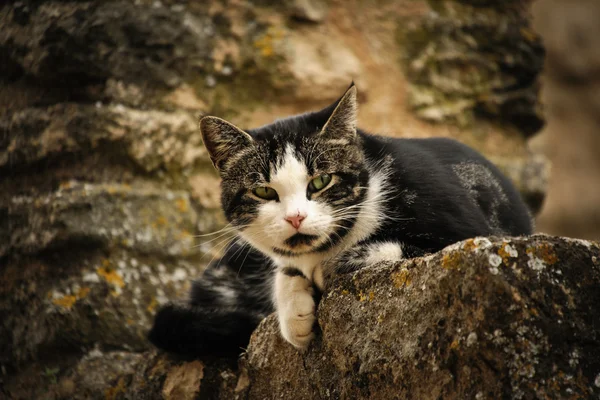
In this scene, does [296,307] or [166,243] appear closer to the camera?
[296,307]

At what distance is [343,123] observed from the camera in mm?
2480

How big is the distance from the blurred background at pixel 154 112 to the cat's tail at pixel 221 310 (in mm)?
346

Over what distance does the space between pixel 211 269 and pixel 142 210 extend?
2.64ft

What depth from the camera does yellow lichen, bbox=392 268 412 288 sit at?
175 centimetres

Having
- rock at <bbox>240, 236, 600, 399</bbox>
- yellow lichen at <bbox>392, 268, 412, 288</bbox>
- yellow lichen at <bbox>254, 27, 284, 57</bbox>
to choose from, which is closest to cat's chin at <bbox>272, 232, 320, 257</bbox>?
rock at <bbox>240, 236, 600, 399</bbox>

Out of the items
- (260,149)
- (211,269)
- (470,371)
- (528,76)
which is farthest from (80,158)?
(528,76)

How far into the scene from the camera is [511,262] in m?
1.48

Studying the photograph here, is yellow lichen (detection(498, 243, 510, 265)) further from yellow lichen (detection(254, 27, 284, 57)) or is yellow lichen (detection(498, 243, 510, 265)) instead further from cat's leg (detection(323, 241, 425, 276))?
yellow lichen (detection(254, 27, 284, 57))

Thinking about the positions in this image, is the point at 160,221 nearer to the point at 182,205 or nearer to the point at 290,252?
the point at 182,205

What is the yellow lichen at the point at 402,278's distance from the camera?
1745 millimetres

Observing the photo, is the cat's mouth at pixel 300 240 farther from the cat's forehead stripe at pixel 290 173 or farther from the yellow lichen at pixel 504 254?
the yellow lichen at pixel 504 254

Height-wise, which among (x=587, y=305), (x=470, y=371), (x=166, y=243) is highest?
(x=587, y=305)

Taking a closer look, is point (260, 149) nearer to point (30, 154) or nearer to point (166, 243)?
point (166, 243)

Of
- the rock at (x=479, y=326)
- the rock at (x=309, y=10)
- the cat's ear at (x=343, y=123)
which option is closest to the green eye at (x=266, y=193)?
the cat's ear at (x=343, y=123)
